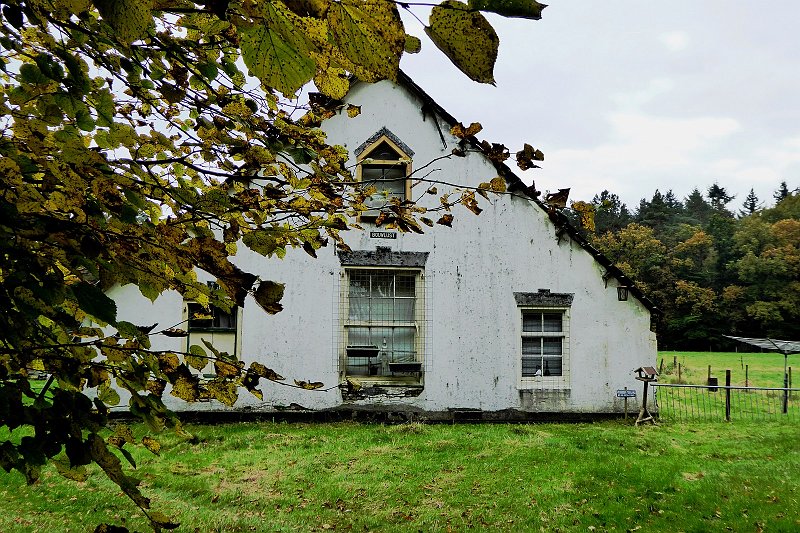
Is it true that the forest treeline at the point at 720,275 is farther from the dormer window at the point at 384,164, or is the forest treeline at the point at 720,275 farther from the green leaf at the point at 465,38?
the green leaf at the point at 465,38

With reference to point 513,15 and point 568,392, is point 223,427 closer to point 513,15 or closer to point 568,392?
point 568,392

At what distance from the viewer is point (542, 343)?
35.4 feet

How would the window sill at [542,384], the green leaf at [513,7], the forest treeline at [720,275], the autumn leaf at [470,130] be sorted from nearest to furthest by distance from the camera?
the green leaf at [513,7]
the autumn leaf at [470,130]
the window sill at [542,384]
the forest treeline at [720,275]

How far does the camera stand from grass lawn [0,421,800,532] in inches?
226

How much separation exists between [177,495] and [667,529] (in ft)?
17.5

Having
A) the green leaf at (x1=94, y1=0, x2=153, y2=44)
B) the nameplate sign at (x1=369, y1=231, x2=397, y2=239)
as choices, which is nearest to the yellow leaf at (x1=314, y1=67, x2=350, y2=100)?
the green leaf at (x1=94, y1=0, x2=153, y2=44)

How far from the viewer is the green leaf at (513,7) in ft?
2.59

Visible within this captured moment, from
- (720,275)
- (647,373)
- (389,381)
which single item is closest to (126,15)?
(389,381)

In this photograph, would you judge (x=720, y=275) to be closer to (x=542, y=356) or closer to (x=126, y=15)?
(x=542, y=356)

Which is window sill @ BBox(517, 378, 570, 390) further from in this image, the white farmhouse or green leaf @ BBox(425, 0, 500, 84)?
green leaf @ BBox(425, 0, 500, 84)

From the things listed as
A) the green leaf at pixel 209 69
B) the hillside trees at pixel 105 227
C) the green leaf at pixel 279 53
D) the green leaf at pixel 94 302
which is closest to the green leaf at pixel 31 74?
the hillside trees at pixel 105 227

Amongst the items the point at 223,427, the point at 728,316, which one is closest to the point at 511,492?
the point at 223,427

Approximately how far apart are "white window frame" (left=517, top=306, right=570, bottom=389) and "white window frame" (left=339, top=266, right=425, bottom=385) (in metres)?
1.89

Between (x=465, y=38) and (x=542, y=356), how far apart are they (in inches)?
411
